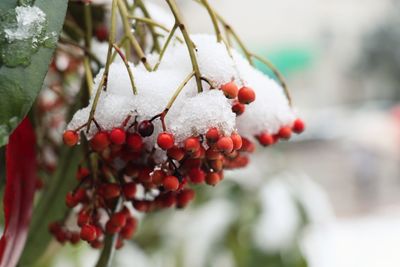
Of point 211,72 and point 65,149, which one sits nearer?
point 211,72

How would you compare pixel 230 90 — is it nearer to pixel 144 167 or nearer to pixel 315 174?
pixel 144 167

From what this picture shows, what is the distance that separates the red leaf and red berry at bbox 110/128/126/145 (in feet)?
0.36

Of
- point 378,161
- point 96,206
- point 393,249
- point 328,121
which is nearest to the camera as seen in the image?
point 96,206

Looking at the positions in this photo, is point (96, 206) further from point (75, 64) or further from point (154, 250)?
point (154, 250)

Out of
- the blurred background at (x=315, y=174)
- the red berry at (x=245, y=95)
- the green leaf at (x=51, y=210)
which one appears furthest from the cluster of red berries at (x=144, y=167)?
the blurred background at (x=315, y=174)

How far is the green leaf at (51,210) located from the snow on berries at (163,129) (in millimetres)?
106

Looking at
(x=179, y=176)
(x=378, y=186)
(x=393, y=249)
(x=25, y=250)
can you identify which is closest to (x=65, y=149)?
(x=25, y=250)

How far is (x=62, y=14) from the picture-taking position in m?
0.40

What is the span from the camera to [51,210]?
0.62 meters

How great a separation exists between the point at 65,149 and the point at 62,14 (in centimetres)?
26

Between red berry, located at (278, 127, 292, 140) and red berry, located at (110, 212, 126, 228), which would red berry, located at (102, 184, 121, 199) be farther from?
red berry, located at (278, 127, 292, 140)

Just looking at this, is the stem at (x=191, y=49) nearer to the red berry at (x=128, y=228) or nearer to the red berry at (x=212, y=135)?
the red berry at (x=212, y=135)

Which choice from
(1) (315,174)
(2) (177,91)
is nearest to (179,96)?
(2) (177,91)

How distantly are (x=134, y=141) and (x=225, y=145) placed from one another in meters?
0.07
